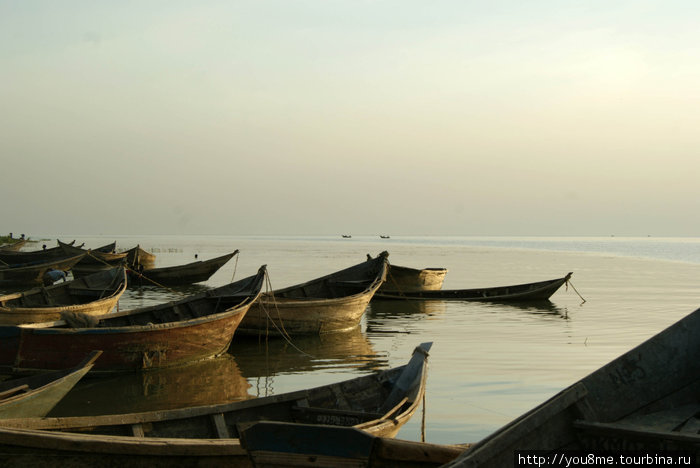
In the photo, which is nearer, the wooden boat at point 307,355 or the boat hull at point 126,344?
the boat hull at point 126,344

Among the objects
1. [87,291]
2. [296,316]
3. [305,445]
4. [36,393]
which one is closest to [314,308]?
[296,316]

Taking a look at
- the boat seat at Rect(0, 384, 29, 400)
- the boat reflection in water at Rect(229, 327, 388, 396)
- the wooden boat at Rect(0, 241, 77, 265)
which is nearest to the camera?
the boat seat at Rect(0, 384, 29, 400)

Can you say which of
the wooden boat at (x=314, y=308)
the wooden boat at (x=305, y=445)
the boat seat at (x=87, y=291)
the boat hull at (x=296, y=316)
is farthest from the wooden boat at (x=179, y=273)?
the wooden boat at (x=305, y=445)

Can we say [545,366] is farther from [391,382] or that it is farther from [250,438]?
[250,438]

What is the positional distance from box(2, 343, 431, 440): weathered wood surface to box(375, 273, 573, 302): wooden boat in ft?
57.3

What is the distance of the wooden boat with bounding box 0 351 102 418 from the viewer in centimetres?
679

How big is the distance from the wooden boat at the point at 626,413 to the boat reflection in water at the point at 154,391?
7.20m

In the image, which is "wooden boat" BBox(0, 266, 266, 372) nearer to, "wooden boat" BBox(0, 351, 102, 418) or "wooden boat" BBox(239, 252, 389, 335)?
"wooden boat" BBox(239, 252, 389, 335)

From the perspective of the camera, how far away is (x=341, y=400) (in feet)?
25.0

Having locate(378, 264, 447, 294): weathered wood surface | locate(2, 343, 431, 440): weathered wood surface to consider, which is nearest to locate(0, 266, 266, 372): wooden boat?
locate(2, 343, 431, 440): weathered wood surface

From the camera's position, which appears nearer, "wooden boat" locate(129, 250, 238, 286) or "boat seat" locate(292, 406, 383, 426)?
"boat seat" locate(292, 406, 383, 426)

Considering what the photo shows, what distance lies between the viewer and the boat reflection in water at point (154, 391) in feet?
32.0

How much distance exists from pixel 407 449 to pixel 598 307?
21959 millimetres

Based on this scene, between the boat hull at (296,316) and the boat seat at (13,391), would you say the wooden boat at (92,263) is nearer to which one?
the boat hull at (296,316)
